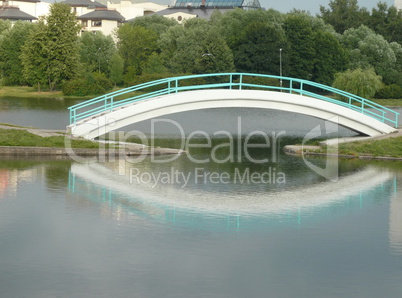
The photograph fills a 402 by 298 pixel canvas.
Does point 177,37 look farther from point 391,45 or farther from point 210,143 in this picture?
point 210,143

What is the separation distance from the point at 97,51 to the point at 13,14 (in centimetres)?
3805

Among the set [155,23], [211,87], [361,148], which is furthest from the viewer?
[155,23]

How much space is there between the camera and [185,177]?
23.2 meters

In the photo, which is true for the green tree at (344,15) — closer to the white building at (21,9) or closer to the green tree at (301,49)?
the green tree at (301,49)

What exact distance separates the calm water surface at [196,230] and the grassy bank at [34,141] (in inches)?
52.2

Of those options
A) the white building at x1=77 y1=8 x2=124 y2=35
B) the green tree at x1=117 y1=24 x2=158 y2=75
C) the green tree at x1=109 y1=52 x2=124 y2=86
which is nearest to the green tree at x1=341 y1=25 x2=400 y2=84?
the green tree at x1=117 y1=24 x2=158 y2=75

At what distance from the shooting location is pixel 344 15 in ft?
368

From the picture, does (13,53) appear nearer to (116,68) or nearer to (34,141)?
(116,68)

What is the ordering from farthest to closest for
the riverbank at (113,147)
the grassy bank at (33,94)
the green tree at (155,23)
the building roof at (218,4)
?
the building roof at (218,4), the green tree at (155,23), the grassy bank at (33,94), the riverbank at (113,147)

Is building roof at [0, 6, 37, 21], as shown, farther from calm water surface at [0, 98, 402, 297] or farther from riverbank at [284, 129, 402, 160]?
calm water surface at [0, 98, 402, 297]

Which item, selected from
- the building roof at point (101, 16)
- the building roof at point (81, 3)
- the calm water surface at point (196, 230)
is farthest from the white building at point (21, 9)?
the calm water surface at point (196, 230)

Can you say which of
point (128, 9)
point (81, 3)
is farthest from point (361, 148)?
point (128, 9)

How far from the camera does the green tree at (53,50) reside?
71688mm

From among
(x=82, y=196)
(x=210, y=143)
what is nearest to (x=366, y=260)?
(x=82, y=196)
